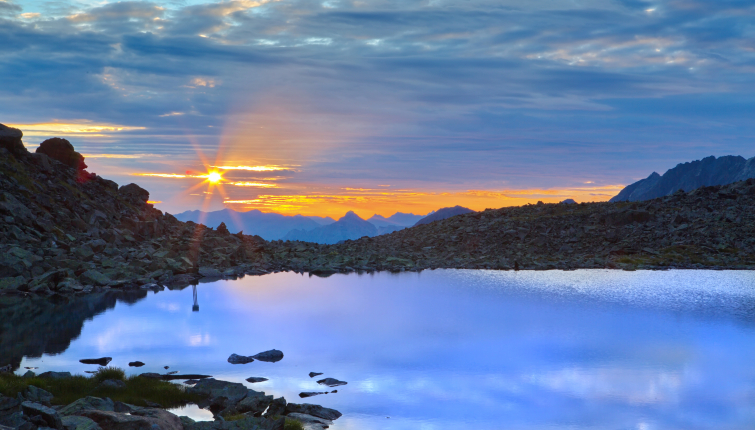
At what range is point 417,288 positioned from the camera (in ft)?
184

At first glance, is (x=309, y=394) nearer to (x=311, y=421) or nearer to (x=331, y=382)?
(x=331, y=382)

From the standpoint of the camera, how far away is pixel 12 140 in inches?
2815

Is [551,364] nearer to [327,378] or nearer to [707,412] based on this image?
[707,412]

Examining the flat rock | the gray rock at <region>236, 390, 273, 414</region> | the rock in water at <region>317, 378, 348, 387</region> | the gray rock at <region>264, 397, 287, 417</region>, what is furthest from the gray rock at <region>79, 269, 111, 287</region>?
the gray rock at <region>264, 397, 287, 417</region>

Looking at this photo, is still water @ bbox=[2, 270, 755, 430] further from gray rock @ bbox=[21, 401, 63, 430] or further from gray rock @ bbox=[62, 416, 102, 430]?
gray rock @ bbox=[21, 401, 63, 430]

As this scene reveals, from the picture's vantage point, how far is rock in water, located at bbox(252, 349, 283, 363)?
26875 mm

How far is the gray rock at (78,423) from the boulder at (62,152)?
76.5 meters

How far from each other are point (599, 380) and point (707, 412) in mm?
4416

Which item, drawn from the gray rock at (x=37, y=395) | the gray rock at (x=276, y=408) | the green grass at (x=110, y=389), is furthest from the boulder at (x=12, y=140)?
the gray rock at (x=276, y=408)

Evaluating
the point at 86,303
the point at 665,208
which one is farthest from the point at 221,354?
the point at 665,208

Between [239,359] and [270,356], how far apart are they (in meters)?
1.50

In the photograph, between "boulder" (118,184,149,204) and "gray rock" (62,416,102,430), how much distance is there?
74.3 metres

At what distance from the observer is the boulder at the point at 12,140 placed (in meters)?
70.9

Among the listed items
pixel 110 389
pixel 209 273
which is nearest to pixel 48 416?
pixel 110 389
